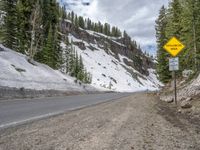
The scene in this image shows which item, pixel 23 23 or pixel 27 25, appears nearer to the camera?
pixel 23 23

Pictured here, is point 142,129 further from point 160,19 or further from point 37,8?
point 160,19

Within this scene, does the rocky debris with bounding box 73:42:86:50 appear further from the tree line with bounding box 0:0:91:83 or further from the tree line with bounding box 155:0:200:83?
the tree line with bounding box 155:0:200:83

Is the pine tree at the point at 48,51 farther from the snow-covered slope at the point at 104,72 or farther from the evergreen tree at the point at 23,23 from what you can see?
the snow-covered slope at the point at 104,72

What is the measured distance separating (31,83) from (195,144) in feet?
91.4

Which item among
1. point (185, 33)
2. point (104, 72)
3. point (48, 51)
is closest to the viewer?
point (185, 33)

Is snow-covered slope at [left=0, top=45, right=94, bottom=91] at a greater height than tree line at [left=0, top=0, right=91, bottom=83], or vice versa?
tree line at [left=0, top=0, right=91, bottom=83]

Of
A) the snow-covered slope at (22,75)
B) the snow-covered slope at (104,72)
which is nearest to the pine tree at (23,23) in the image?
the snow-covered slope at (22,75)

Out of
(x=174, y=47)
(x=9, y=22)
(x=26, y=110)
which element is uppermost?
(x=9, y=22)

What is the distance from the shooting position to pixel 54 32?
187 ft

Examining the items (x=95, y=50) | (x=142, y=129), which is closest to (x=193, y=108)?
(x=142, y=129)

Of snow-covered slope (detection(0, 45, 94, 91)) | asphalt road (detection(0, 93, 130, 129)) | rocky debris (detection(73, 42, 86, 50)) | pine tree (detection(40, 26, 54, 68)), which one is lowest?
asphalt road (detection(0, 93, 130, 129))

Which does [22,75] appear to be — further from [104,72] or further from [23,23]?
[104,72]

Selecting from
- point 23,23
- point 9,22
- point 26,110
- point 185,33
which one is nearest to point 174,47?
point 26,110

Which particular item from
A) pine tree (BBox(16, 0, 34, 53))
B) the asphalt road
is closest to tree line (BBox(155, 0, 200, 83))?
the asphalt road
